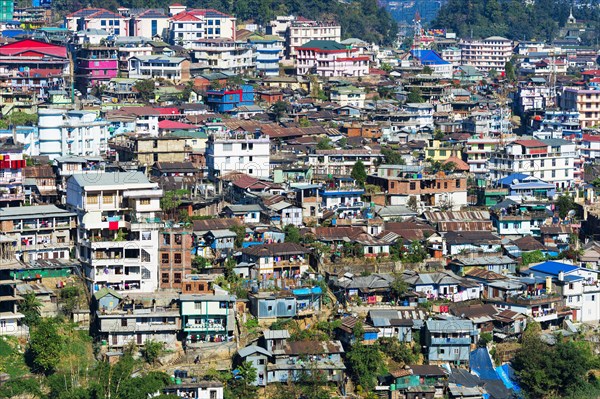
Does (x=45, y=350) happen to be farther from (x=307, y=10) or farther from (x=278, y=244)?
(x=307, y=10)

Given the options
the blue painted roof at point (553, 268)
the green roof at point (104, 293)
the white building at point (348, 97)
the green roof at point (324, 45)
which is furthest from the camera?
the green roof at point (324, 45)

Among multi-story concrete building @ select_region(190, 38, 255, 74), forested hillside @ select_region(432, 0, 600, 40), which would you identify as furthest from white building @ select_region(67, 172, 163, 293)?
forested hillside @ select_region(432, 0, 600, 40)

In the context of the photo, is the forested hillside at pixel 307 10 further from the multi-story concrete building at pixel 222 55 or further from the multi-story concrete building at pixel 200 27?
the multi-story concrete building at pixel 222 55

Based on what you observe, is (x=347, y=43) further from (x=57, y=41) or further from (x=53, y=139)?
(x=53, y=139)

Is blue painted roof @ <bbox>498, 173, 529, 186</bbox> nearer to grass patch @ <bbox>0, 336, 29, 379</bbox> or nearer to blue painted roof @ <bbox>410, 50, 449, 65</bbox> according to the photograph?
grass patch @ <bbox>0, 336, 29, 379</bbox>

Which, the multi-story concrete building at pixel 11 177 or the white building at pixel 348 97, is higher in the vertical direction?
the white building at pixel 348 97

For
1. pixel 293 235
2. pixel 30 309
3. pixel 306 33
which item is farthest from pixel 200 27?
pixel 30 309

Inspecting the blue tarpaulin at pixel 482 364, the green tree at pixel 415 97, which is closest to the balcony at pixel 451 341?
the blue tarpaulin at pixel 482 364
